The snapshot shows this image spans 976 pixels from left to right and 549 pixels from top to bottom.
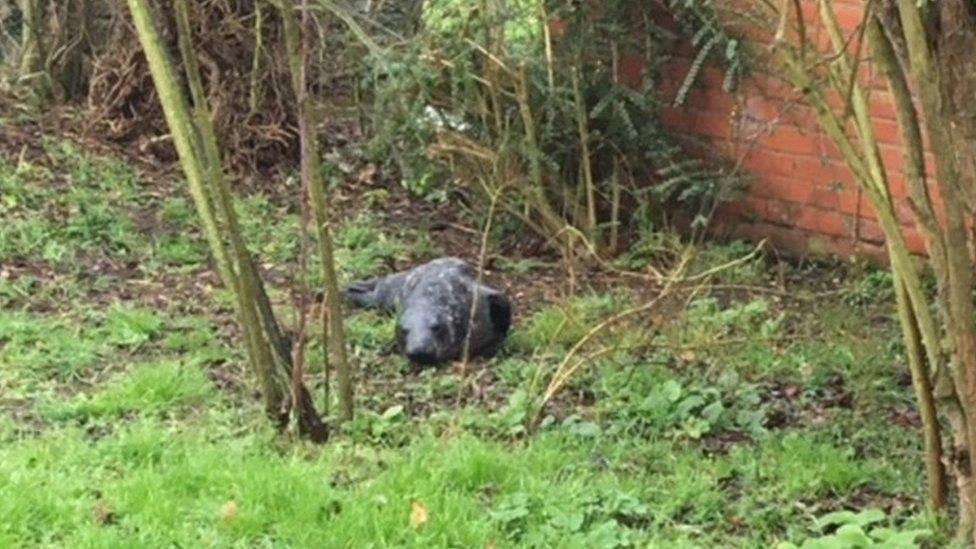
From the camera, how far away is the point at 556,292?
23.1 ft

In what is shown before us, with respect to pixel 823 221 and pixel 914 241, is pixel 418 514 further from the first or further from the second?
pixel 823 221

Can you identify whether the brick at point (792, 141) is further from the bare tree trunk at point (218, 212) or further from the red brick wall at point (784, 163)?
the bare tree trunk at point (218, 212)

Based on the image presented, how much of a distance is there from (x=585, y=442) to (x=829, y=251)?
316cm

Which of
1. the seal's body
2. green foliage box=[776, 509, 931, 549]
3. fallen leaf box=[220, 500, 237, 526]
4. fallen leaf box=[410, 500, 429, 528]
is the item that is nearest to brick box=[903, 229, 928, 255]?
the seal's body

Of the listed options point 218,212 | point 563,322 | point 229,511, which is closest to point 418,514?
point 229,511

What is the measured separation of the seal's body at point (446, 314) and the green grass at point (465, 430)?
0.36 ft

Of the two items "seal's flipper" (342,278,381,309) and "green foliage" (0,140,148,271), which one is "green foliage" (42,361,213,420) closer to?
"seal's flipper" (342,278,381,309)

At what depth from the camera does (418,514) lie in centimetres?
405

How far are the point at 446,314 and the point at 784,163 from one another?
2.56 meters

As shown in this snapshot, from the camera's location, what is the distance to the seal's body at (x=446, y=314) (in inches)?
227

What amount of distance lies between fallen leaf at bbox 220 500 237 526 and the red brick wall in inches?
151

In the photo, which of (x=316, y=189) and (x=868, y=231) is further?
(x=868, y=231)

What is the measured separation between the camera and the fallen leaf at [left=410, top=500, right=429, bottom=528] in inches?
158

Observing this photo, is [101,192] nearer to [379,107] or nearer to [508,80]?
[379,107]
